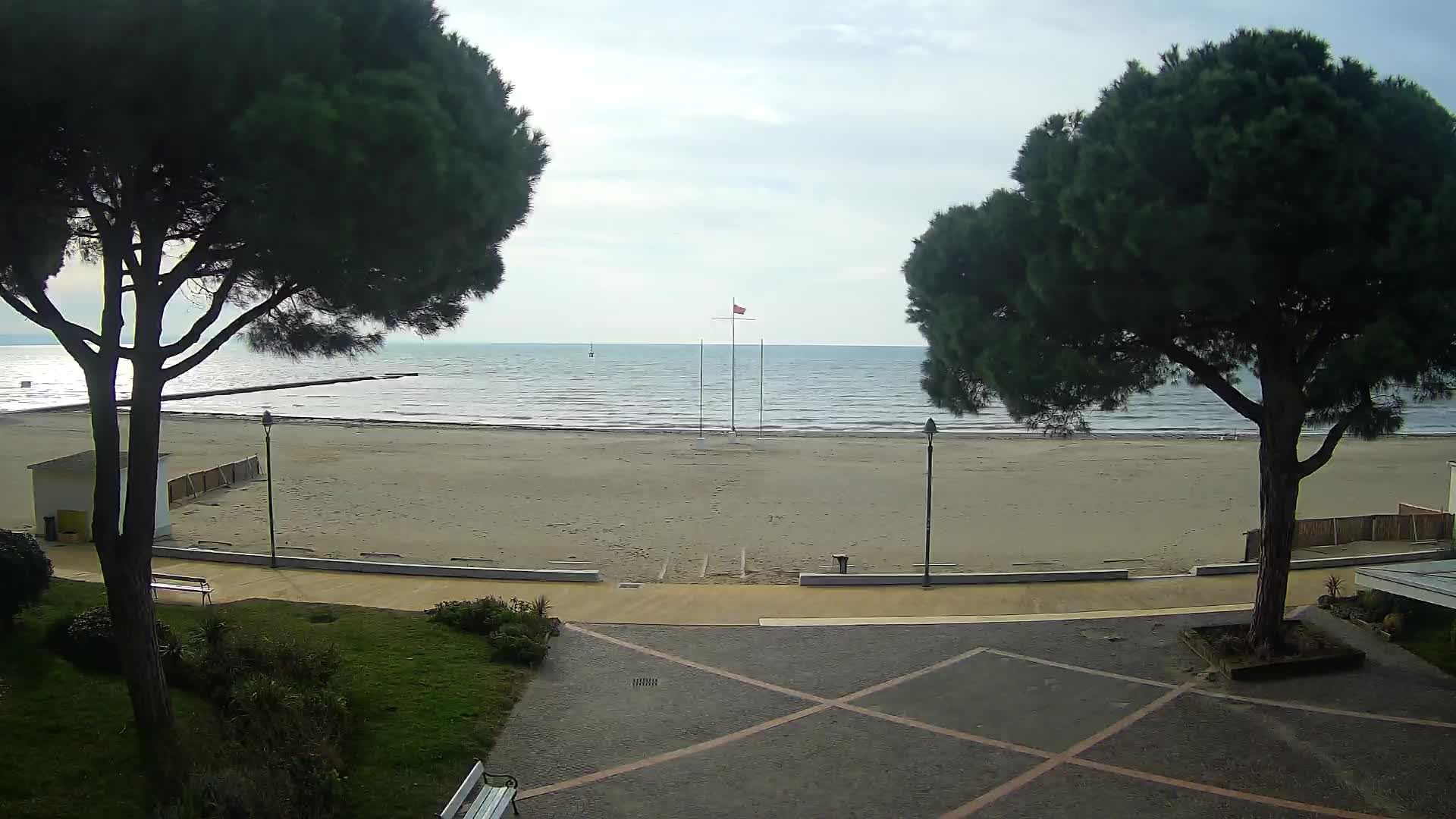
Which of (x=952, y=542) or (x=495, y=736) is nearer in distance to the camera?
(x=495, y=736)

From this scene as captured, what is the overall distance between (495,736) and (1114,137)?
29.5 feet

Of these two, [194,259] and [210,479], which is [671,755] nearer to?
[194,259]

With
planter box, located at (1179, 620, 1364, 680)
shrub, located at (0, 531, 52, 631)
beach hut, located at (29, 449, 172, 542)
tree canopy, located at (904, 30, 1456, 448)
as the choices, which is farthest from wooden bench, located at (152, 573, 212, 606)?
planter box, located at (1179, 620, 1364, 680)

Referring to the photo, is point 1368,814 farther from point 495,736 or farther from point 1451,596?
point 495,736

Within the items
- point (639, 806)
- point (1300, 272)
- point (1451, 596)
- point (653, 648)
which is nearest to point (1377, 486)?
point (1451, 596)

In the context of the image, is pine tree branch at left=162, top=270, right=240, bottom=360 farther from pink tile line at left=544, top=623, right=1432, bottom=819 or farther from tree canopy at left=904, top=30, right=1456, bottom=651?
tree canopy at left=904, top=30, right=1456, bottom=651

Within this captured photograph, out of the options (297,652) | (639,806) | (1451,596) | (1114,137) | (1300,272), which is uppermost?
(1114,137)

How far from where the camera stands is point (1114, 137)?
10125 millimetres

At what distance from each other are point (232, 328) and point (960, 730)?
7843mm

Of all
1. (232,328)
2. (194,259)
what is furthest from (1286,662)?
(194,259)

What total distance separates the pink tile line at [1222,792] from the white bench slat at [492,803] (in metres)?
5.12

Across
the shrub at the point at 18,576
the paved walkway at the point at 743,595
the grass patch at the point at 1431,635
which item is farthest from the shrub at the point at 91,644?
the grass patch at the point at 1431,635

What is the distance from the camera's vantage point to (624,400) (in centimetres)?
7681

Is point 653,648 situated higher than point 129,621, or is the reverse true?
point 129,621
